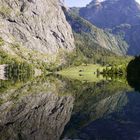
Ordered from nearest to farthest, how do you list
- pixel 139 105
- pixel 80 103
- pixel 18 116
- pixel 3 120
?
pixel 3 120, pixel 18 116, pixel 139 105, pixel 80 103

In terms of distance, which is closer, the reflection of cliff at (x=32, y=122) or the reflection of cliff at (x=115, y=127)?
the reflection of cliff at (x=32, y=122)

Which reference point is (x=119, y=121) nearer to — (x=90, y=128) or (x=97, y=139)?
(x=90, y=128)

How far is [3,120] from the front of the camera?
59594 millimetres

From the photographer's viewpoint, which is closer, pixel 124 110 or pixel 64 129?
pixel 64 129

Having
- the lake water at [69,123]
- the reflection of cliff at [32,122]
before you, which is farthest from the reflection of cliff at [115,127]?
the reflection of cliff at [32,122]

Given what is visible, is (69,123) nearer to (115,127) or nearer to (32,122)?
(32,122)

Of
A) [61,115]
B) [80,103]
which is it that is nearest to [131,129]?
[61,115]

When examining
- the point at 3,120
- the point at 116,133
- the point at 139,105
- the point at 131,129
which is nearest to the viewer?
the point at 116,133

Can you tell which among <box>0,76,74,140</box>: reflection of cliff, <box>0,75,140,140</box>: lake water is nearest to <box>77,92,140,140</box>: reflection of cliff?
<box>0,75,140,140</box>: lake water

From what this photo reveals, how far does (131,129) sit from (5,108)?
107 feet

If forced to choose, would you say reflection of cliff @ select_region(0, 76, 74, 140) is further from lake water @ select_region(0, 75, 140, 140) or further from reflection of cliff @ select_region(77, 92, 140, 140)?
reflection of cliff @ select_region(77, 92, 140, 140)

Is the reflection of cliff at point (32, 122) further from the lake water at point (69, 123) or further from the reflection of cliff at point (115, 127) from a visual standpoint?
the reflection of cliff at point (115, 127)

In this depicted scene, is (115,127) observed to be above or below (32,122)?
below

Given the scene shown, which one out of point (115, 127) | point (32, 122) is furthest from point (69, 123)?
point (115, 127)
